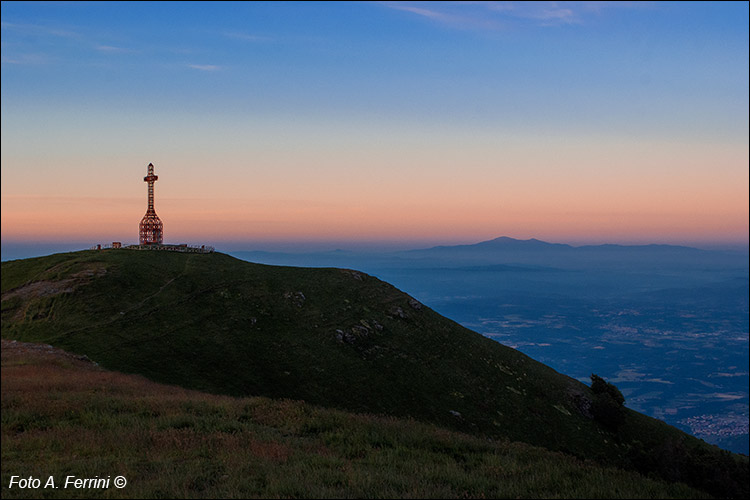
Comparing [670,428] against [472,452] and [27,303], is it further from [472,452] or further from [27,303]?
[27,303]

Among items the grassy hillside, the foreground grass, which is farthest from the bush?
the foreground grass

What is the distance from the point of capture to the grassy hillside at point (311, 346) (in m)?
31.0

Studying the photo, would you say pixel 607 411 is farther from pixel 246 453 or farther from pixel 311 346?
pixel 246 453

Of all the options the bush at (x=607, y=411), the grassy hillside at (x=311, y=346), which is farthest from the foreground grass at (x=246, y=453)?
the bush at (x=607, y=411)

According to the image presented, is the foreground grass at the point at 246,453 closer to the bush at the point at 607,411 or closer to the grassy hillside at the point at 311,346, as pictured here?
the grassy hillside at the point at 311,346

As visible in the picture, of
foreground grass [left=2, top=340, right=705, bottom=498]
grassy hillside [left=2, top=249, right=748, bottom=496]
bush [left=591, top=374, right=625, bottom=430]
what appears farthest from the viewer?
bush [left=591, top=374, right=625, bottom=430]

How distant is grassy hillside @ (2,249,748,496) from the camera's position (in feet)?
102

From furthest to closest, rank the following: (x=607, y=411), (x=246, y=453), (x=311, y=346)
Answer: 1. (x=607, y=411)
2. (x=311, y=346)
3. (x=246, y=453)

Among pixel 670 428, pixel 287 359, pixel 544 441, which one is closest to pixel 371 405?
pixel 287 359

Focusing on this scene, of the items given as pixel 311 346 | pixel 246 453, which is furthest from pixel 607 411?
pixel 246 453

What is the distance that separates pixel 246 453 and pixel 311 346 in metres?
30.7

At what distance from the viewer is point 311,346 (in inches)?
1741

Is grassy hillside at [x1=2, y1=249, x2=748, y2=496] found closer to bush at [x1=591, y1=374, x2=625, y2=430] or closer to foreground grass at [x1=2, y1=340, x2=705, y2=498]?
bush at [x1=591, y1=374, x2=625, y2=430]

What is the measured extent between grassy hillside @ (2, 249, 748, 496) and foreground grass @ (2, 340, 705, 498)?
6.84 meters
